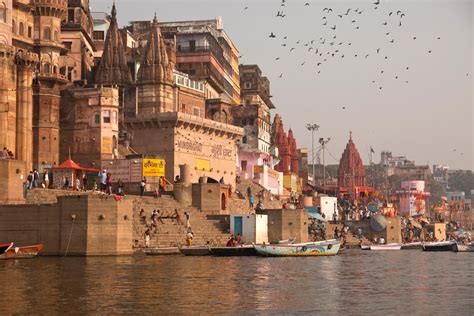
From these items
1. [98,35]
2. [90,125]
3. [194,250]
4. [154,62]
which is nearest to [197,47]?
[98,35]

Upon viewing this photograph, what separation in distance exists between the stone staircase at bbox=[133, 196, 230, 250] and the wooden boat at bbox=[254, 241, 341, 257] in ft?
13.8

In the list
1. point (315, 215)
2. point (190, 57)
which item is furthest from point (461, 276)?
point (190, 57)

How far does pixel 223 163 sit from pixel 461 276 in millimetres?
39615

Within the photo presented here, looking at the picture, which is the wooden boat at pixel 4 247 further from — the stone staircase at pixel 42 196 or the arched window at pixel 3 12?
the arched window at pixel 3 12

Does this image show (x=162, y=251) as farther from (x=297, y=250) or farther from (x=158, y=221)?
(x=297, y=250)

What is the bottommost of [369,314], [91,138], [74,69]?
[369,314]

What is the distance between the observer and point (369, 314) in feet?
91.6

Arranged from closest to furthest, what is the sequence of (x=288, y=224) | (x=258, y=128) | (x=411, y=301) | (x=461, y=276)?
(x=411, y=301)
(x=461, y=276)
(x=288, y=224)
(x=258, y=128)

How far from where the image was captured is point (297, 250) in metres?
56.1

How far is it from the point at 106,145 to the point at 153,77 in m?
11.4

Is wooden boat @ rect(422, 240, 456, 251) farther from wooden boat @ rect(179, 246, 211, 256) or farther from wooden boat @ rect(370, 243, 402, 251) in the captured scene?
wooden boat @ rect(179, 246, 211, 256)

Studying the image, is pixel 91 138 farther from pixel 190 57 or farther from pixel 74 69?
pixel 190 57

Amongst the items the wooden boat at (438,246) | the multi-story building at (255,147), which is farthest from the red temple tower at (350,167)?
the wooden boat at (438,246)

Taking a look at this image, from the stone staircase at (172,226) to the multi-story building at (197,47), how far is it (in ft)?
103
